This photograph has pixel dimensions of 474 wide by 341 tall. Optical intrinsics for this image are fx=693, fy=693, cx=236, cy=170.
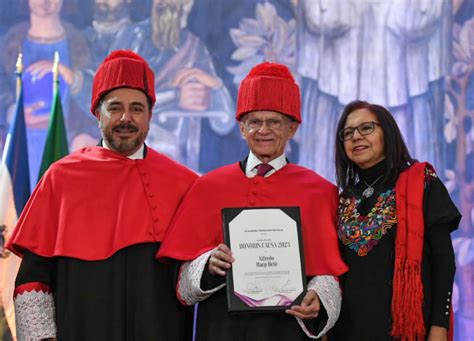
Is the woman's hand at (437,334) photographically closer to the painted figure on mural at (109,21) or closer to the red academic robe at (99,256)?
the red academic robe at (99,256)

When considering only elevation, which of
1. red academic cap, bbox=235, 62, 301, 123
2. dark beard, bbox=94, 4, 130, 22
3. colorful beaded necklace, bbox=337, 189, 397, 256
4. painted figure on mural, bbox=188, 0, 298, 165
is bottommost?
colorful beaded necklace, bbox=337, 189, 397, 256

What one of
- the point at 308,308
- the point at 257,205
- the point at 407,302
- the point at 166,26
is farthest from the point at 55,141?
the point at 407,302

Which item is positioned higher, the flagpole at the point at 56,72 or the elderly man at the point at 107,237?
the flagpole at the point at 56,72

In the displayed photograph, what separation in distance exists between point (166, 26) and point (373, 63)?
1.87 m

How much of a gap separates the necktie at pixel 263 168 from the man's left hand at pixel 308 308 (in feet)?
2.15

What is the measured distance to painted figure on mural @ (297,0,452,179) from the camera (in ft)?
19.8

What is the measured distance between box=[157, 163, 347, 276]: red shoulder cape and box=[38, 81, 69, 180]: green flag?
2.15 meters

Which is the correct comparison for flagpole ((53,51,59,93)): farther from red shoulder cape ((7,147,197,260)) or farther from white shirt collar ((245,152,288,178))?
white shirt collar ((245,152,288,178))

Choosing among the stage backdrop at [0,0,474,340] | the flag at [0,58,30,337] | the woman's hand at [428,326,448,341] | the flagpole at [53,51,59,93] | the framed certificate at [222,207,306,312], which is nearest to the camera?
the framed certificate at [222,207,306,312]

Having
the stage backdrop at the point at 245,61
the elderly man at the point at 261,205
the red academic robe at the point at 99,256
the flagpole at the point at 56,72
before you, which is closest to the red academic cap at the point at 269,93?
the elderly man at the point at 261,205

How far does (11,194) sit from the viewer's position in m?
4.96

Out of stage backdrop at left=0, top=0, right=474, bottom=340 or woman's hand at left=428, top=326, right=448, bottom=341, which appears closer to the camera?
woman's hand at left=428, top=326, right=448, bottom=341

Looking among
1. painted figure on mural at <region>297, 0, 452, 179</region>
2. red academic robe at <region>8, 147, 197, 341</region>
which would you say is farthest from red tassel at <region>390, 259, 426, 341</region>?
painted figure on mural at <region>297, 0, 452, 179</region>

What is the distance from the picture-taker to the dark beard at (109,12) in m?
6.21
